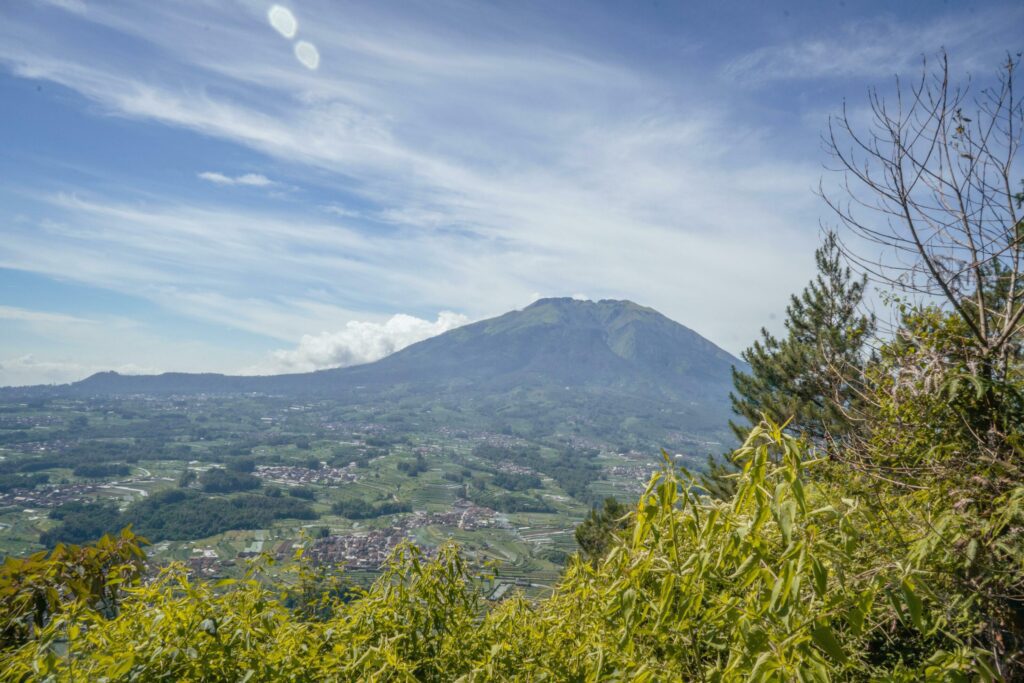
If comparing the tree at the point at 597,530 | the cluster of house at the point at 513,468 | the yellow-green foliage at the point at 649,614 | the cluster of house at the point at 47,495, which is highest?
the yellow-green foliage at the point at 649,614

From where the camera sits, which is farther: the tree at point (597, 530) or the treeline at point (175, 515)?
the treeline at point (175, 515)

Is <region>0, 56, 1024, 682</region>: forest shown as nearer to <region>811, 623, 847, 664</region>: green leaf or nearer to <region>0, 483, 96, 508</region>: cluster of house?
<region>811, 623, 847, 664</region>: green leaf

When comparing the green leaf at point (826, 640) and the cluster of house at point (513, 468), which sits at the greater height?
the green leaf at point (826, 640)

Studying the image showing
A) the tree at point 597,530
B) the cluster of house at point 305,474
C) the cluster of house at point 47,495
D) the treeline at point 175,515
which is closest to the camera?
the tree at point 597,530

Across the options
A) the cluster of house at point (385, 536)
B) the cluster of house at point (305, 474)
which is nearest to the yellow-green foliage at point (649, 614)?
the cluster of house at point (385, 536)

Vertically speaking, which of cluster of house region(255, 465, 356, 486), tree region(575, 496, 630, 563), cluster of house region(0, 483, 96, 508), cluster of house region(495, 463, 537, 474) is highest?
tree region(575, 496, 630, 563)

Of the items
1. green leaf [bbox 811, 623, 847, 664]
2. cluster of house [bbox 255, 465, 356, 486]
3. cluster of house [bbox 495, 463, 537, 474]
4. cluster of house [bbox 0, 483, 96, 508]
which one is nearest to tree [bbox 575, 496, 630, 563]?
green leaf [bbox 811, 623, 847, 664]

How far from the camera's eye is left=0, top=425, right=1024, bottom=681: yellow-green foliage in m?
1.34

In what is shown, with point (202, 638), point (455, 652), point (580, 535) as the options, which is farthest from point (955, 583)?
point (580, 535)

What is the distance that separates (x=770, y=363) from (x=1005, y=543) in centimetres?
1338

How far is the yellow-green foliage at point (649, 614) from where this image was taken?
1338mm

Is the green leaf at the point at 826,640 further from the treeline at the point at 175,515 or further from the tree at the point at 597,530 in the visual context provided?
the treeline at the point at 175,515

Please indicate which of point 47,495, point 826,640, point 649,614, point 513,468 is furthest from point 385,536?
point 826,640

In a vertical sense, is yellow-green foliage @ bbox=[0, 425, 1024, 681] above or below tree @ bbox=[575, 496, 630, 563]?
above
